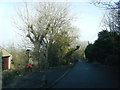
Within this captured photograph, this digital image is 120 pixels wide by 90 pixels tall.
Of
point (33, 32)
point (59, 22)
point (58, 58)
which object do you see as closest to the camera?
point (33, 32)

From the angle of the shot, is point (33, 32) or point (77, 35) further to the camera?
point (77, 35)

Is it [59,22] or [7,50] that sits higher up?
[59,22]

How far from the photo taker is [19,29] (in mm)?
19703

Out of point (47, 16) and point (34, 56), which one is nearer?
point (34, 56)

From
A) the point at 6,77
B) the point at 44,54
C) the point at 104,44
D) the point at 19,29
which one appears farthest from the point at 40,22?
the point at 6,77

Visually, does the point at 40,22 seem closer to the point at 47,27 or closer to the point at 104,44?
the point at 47,27

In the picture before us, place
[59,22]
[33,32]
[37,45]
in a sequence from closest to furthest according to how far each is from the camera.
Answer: [37,45] < [33,32] < [59,22]

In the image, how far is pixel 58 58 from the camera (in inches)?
1016

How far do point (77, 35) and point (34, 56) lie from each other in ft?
36.8

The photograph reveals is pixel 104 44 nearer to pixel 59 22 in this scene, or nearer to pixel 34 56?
pixel 59 22

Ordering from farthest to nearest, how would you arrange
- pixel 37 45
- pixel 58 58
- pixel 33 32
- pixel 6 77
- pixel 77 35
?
pixel 77 35
pixel 58 58
pixel 33 32
pixel 37 45
pixel 6 77

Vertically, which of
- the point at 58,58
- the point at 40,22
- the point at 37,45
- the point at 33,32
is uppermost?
the point at 40,22

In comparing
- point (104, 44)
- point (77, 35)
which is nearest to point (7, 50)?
point (77, 35)

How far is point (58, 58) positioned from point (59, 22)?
628 cm
